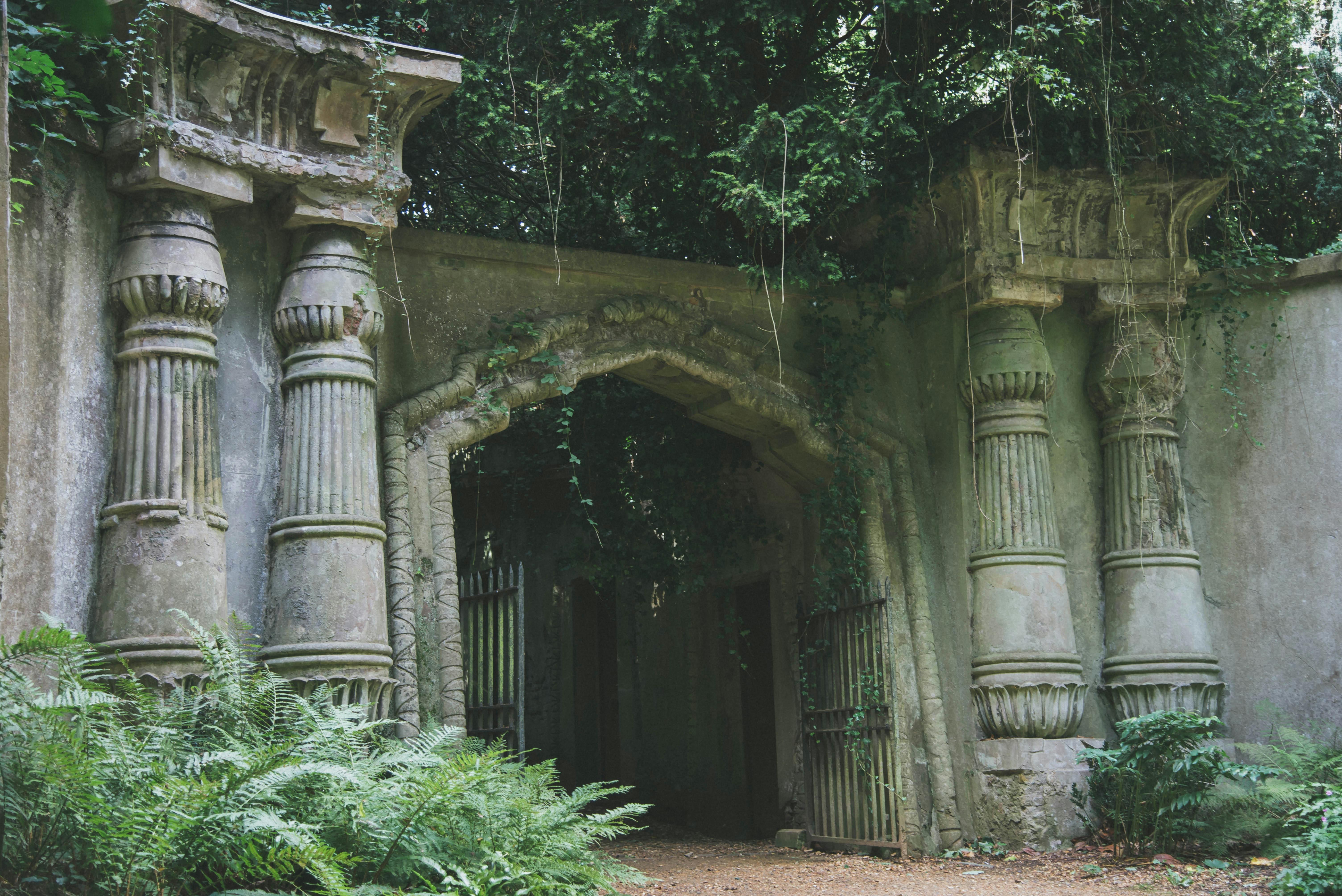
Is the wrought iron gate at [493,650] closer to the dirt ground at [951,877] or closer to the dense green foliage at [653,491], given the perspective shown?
the dense green foliage at [653,491]

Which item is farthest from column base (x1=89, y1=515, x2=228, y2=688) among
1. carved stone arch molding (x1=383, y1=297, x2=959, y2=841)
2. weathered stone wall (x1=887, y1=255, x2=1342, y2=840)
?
weathered stone wall (x1=887, y1=255, x2=1342, y2=840)

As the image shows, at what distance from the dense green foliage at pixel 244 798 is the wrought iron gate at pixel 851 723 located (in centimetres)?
265

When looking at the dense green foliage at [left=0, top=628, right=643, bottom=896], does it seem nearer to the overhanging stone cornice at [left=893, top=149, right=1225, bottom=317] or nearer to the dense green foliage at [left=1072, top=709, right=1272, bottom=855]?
the dense green foliage at [left=1072, top=709, right=1272, bottom=855]

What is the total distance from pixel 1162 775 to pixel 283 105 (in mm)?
5613

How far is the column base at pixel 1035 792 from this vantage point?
6969mm

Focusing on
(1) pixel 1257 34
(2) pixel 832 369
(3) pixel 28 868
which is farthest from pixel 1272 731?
(3) pixel 28 868

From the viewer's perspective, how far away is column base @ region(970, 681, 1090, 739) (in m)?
7.11

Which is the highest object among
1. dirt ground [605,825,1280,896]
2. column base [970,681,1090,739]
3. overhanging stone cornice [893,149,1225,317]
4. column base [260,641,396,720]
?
overhanging stone cornice [893,149,1225,317]

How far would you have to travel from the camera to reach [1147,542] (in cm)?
749

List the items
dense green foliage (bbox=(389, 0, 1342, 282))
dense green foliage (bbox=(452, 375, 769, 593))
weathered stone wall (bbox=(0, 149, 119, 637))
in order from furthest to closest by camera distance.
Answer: dense green foliage (bbox=(452, 375, 769, 593))
dense green foliage (bbox=(389, 0, 1342, 282))
weathered stone wall (bbox=(0, 149, 119, 637))

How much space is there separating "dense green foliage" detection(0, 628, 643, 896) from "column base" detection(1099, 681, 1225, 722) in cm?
360

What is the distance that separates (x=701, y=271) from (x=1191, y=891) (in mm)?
4337

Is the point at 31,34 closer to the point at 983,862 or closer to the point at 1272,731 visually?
the point at 983,862

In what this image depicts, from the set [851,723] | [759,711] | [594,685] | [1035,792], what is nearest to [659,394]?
[851,723]
